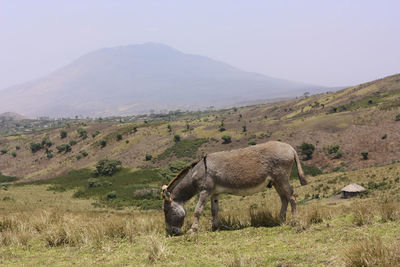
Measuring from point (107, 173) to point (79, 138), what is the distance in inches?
1981

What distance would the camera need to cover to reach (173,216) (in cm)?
961

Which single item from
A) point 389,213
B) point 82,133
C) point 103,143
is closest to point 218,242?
point 389,213

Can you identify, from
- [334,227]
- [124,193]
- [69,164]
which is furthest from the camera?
[69,164]

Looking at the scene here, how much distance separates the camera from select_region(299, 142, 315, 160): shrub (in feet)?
200

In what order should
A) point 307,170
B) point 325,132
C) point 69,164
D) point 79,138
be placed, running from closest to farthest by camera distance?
point 307,170 → point 325,132 → point 69,164 → point 79,138

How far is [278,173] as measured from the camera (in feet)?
31.6

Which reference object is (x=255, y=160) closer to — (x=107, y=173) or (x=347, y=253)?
(x=347, y=253)

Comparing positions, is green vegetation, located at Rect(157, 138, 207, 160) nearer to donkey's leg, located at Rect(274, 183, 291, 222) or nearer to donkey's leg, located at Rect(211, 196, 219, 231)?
donkey's leg, located at Rect(211, 196, 219, 231)

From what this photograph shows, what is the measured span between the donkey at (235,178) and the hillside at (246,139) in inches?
1920

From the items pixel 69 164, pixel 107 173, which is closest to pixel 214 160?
pixel 107 173

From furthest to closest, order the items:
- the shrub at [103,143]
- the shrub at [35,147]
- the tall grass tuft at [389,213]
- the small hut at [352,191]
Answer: the shrub at [35,147] → the shrub at [103,143] → the small hut at [352,191] → the tall grass tuft at [389,213]

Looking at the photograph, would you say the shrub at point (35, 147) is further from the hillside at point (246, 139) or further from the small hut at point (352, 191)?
→ the small hut at point (352, 191)

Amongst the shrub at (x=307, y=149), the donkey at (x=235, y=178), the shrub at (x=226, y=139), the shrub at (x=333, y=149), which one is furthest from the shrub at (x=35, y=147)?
the donkey at (x=235, y=178)

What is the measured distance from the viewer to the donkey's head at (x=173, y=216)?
9570 millimetres
